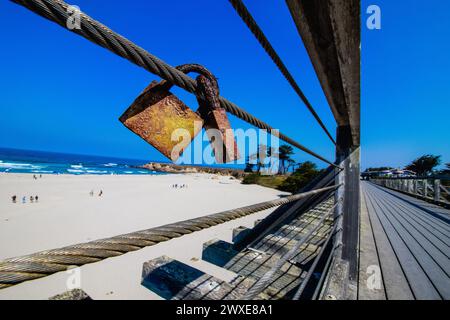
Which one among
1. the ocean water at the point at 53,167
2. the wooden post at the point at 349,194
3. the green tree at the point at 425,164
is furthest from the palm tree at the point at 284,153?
the wooden post at the point at 349,194

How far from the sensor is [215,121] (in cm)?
85

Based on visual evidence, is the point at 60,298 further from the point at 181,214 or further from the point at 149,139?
the point at 181,214

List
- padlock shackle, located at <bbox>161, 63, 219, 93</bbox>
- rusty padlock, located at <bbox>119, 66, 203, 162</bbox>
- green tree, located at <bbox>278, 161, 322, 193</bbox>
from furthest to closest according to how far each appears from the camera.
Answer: green tree, located at <bbox>278, 161, 322, 193</bbox>, padlock shackle, located at <bbox>161, 63, 219, 93</bbox>, rusty padlock, located at <bbox>119, 66, 203, 162</bbox>

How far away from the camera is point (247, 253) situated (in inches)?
104

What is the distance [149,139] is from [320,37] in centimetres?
119

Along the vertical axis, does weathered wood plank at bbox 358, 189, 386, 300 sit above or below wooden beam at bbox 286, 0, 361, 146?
below

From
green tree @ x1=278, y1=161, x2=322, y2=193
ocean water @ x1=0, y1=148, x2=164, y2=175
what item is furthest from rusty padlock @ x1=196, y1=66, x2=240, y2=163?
ocean water @ x1=0, y1=148, x2=164, y2=175

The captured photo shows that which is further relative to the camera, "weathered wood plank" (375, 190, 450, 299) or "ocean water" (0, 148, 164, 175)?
"ocean water" (0, 148, 164, 175)

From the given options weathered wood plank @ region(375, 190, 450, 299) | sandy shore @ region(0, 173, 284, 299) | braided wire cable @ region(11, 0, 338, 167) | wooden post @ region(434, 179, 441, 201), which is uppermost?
braided wire cable @ region(11, 0, 338, 167)

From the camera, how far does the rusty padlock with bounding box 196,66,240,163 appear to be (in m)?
0.84

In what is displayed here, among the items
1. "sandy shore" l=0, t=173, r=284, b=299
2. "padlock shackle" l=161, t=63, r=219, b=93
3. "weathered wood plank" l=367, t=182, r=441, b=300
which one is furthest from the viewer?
"sandy shore" l=0, t=173, r=284, b=299

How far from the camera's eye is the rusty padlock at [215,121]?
0.84 metres

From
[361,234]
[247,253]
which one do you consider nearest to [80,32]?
[247,253]

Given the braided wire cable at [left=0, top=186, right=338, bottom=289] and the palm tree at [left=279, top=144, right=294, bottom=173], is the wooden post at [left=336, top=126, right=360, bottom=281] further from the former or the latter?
the palm tree at [left=279, top=144, right=294, bottom=173]
